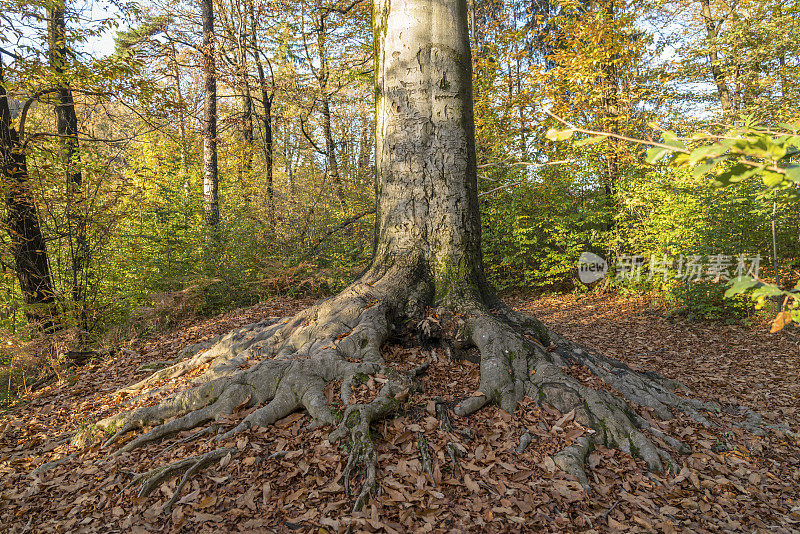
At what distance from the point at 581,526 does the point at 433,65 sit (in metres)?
3.98

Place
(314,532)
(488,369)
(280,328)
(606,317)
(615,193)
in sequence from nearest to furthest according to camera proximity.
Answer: (314,532) < (488,369) < (280,328) < (606,317) < (615,193)

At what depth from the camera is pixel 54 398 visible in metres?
4.49

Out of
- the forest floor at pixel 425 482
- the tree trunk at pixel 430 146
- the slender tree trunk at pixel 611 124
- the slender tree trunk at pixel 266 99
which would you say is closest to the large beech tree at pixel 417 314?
the tree trunk at pixel 430 146

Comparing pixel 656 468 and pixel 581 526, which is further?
pixel 656 468

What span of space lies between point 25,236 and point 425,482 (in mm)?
7092

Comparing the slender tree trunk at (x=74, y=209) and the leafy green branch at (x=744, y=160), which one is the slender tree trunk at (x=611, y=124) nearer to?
the leafy green branch at (x=744, y=160)

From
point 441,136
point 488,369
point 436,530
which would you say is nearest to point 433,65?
point 441,136

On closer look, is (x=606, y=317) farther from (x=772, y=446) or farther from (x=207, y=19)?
(x=207, y=19)

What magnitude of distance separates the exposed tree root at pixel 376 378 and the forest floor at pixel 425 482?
0.31 feet

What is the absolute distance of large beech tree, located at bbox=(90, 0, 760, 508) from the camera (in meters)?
3.25

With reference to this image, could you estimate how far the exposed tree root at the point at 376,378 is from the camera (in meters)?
2.84

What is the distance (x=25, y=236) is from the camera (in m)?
5.98

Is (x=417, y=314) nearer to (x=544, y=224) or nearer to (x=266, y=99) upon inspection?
(x=544, y=224)

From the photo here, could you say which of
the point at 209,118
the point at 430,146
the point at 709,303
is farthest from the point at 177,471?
the point at 209,118
